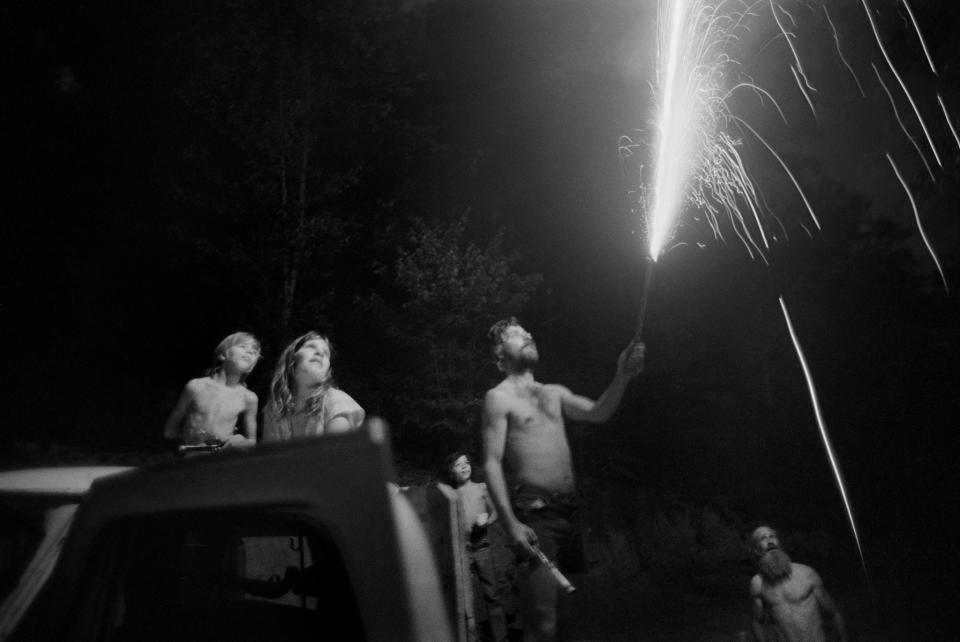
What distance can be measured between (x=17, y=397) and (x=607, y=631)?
12.2 m

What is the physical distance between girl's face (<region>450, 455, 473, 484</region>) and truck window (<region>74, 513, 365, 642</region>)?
20.0 ft

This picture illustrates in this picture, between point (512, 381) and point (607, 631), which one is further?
point (607, 631)

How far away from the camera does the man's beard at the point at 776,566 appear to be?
7.01 meters

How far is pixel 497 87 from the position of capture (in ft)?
68.2

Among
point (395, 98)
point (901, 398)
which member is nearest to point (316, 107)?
point (395, 98)

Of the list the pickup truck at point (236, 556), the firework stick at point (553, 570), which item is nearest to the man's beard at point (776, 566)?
the firework stick at point (553, 570)

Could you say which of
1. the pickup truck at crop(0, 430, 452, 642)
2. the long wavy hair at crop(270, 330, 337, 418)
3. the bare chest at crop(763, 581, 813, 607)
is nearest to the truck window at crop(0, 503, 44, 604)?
the pickup truck at crop(0, 430, 452, 642)

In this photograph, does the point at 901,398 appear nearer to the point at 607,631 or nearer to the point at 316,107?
the point at 607,631

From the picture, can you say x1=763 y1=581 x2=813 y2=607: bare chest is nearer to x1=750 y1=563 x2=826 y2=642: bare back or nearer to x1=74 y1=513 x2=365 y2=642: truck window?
x1=750 y1=563 x2=826 y2=642: bare back

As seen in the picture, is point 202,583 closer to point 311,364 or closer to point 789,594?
point 311,364

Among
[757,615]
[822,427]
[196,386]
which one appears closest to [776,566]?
[757,615]

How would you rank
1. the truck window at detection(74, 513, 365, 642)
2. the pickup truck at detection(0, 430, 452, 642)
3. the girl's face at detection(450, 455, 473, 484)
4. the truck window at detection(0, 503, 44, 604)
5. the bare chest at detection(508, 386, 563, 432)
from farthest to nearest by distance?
the girl's face at detection(450, 455, 473, 484) → the bare chest at detection(508, 386, 563, 432) → the truck window at detection(0, 503, 44, 604) → the truck window at detection(74, 513, 365, 642) → the pickup truck at detection(0, 430, 452, 642)

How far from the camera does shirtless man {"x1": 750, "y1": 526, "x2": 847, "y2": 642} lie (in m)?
6.74

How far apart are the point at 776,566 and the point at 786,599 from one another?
290 mm
